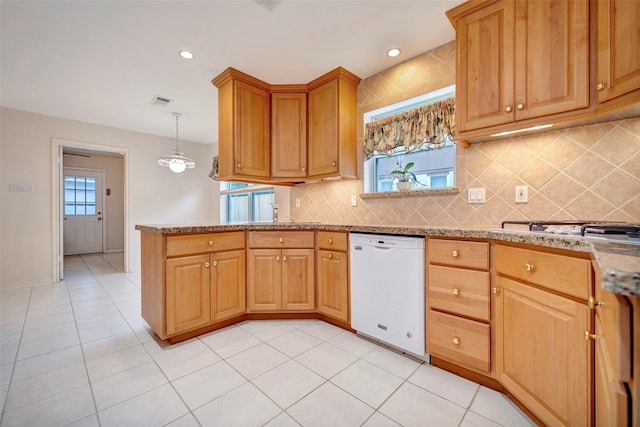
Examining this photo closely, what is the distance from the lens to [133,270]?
4516 mm

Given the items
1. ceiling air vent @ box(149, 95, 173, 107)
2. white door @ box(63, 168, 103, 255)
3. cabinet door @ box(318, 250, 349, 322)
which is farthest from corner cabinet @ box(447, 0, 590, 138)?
white door @ box(63, 168, 103, 255)

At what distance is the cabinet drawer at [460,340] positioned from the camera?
4.83 ft

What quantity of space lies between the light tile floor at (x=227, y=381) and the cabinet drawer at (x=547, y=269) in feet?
2.29

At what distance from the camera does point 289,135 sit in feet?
9.41

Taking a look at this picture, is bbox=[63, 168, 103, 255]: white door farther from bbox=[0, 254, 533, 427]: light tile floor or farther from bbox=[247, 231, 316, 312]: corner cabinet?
bbox=[247, 231, 316, 312]: corner cabinet

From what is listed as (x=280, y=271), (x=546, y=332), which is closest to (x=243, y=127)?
(x=280, y=271)

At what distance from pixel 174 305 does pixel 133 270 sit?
331 cm

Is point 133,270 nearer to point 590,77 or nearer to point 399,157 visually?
point 399,157

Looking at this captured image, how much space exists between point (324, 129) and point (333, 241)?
1.17 m

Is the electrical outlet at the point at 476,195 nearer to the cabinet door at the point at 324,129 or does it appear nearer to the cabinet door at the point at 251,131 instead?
the cabinet door at the point at 324,129

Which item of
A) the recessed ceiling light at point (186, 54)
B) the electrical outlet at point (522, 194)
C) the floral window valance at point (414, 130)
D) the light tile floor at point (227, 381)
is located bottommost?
the light tile floor at point (227, 381)

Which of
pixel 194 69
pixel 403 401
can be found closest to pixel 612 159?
pixel 403 401

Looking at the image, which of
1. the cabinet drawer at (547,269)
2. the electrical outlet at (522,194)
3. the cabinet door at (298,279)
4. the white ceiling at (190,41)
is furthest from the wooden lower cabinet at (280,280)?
the white ceiling at (190,41)

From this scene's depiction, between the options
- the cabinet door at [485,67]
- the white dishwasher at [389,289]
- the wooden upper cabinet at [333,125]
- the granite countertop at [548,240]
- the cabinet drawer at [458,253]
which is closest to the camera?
the granite countertop at [548,240]
